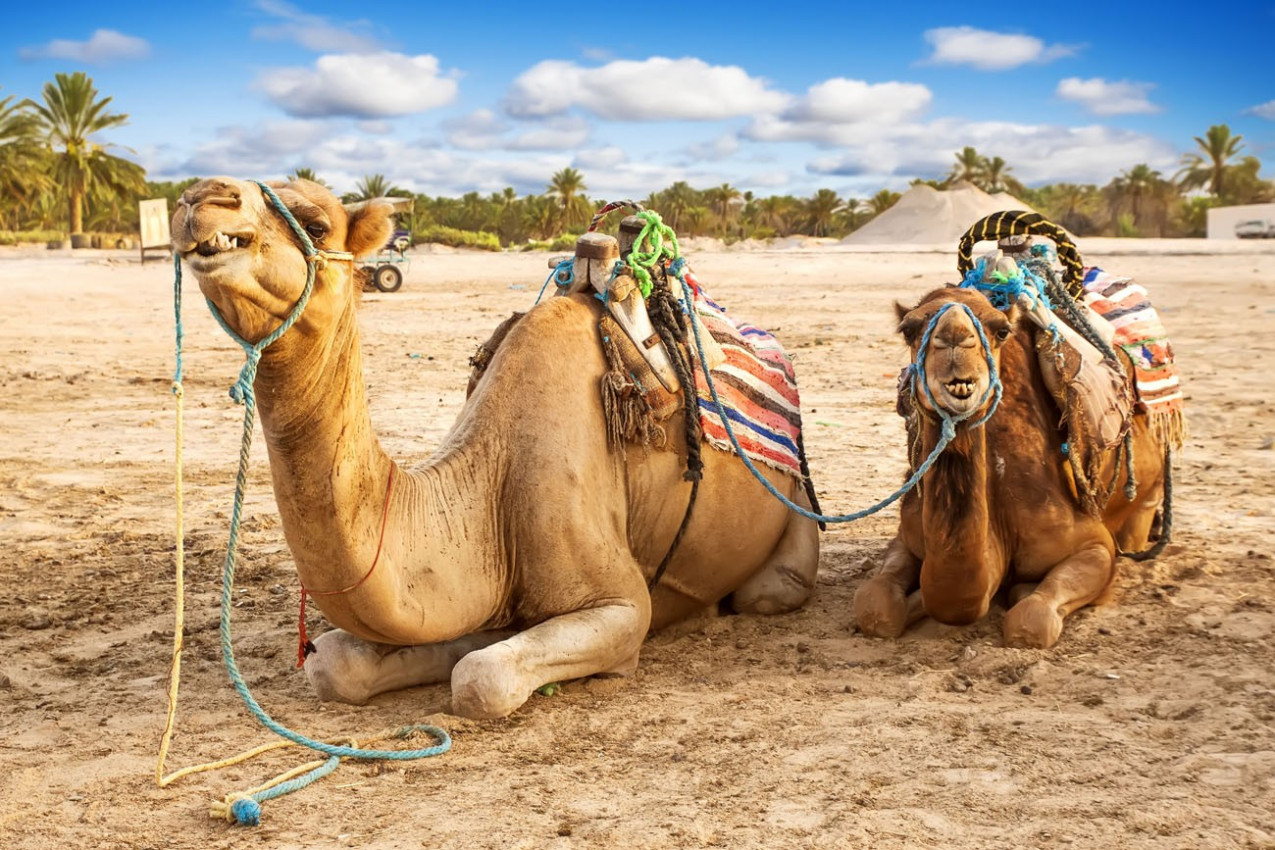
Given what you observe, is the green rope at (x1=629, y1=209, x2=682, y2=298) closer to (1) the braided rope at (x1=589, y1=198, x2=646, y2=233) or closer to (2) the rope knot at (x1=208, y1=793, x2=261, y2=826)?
(1) the braided rope at (x1=589, y1=198, x2=646, y2=233)

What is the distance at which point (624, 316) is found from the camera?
17.1 ft

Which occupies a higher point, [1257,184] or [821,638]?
[1257,184]

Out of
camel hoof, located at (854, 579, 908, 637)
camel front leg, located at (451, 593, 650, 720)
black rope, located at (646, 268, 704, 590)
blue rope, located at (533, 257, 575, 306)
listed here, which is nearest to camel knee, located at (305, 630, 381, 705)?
camel front leg, located at (451, 593, 650, 720)

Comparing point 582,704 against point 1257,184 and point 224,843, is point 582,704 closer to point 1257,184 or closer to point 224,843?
point 224,843

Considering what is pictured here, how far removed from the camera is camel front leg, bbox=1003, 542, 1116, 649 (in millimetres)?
5055

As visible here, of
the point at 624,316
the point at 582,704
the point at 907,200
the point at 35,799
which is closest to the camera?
the point at 35,799

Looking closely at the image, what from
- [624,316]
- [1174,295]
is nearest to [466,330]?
[1174,295]

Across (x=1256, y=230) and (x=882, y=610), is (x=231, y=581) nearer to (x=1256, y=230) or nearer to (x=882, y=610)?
(x=882, y=610)

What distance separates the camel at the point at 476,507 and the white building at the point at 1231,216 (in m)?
54.7

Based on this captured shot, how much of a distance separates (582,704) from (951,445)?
162cm

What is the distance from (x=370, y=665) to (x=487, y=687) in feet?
1.85

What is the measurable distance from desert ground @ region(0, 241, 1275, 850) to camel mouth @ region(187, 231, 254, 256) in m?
1.58

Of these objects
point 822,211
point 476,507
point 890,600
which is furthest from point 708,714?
point 822,211

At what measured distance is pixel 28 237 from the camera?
156 ft
